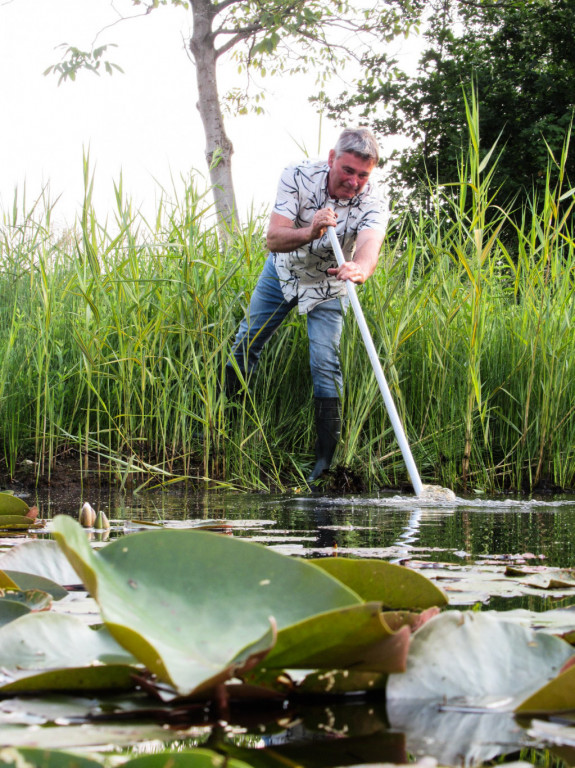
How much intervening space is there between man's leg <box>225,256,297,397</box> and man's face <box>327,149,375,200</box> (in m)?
0.49

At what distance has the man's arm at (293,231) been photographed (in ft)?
10.2

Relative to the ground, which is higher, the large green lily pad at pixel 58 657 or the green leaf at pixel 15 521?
the large green lily pad at pixel 58 657

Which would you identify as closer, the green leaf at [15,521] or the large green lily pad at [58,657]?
the large green lily pad at [58,657]

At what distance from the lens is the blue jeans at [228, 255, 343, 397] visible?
11.1 ft

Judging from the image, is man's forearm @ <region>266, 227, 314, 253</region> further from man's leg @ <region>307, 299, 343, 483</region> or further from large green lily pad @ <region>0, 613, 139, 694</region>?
large green lily pad @ <region>0, 613, 139, 694</region>

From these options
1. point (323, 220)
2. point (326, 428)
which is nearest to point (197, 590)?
point (323, 220)

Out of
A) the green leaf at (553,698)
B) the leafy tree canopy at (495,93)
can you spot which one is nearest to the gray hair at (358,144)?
the green leaf at (553,698)

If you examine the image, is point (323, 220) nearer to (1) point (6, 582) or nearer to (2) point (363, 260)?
(2) point (363, 260)

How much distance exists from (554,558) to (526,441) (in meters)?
2.08

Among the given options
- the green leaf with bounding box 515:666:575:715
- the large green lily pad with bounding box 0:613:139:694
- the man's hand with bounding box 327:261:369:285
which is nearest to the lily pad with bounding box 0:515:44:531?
the large green lily pad with bounding box 0:613:139:694

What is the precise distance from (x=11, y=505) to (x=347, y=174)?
89.5 inches

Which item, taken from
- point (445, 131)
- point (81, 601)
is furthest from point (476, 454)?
point (445, 131)

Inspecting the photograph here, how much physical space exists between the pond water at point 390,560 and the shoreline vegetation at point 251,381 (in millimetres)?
635

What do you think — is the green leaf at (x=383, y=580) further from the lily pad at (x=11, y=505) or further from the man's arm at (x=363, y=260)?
the man's arm at (x=363, y=260)
